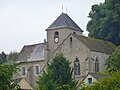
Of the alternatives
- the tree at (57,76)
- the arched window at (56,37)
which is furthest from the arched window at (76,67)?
the tree at (57,76)

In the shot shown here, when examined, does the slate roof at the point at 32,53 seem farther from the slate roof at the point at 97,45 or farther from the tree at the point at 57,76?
the tree at the point at 57,76

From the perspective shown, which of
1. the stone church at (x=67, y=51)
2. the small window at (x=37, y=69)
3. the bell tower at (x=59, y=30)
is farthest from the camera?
the small window at (x=37, y=69)

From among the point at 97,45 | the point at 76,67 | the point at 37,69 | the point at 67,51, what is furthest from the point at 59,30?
the point at 37,69

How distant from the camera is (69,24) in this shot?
110562 millimetres

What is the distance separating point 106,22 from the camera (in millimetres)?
111062

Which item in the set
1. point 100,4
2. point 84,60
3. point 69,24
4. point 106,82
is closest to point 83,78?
point 84,60

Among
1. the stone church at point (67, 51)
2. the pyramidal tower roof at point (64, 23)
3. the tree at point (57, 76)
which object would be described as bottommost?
the tree at point (57, 76)

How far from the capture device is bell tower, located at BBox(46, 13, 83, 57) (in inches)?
4338

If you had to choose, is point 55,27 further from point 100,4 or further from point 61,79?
point 61,79

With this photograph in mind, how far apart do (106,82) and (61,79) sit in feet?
108

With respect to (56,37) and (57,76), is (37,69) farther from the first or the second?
(57,76)

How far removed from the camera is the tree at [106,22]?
11131 centimetres

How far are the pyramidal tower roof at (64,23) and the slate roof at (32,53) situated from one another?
648 cm

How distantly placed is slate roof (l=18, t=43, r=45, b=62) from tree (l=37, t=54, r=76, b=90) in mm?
23883
